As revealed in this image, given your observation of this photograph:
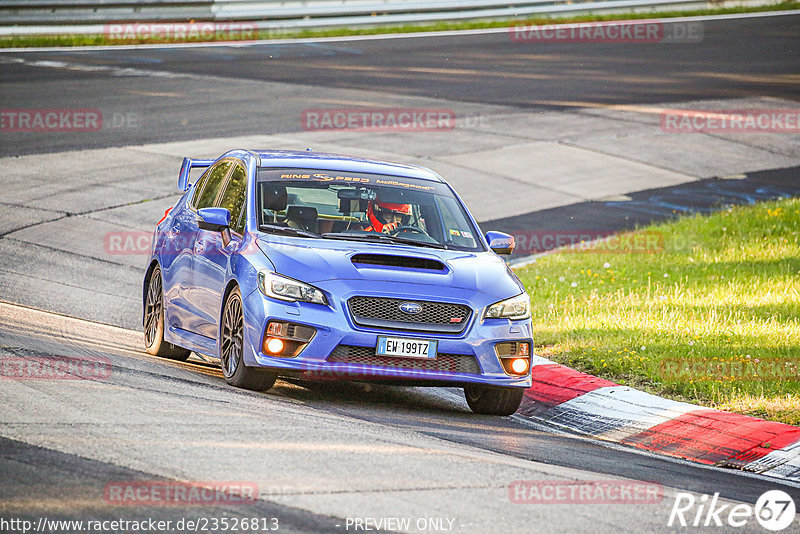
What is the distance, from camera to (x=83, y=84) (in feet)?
83.9

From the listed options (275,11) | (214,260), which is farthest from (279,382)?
(275,11)

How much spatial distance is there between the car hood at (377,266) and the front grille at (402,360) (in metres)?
0.49

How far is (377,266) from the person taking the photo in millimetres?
8797

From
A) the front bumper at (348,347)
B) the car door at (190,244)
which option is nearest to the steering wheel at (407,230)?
the front bumper at (348,347)

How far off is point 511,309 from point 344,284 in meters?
1.27

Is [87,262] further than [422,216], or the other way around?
[87,262]

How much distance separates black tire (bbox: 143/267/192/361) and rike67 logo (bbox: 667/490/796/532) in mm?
5110

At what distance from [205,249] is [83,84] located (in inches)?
667

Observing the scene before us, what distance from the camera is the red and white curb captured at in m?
8.36

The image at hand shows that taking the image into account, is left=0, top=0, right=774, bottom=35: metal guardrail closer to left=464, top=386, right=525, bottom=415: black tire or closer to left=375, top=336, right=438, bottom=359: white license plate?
left=464, top=386, right=525, bottom=415: black tire

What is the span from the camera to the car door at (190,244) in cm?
993

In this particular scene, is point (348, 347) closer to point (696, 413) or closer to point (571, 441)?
point (571, 441)

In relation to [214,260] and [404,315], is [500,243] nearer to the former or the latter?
[404,315]

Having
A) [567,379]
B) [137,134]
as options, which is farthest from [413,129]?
[567,379]
